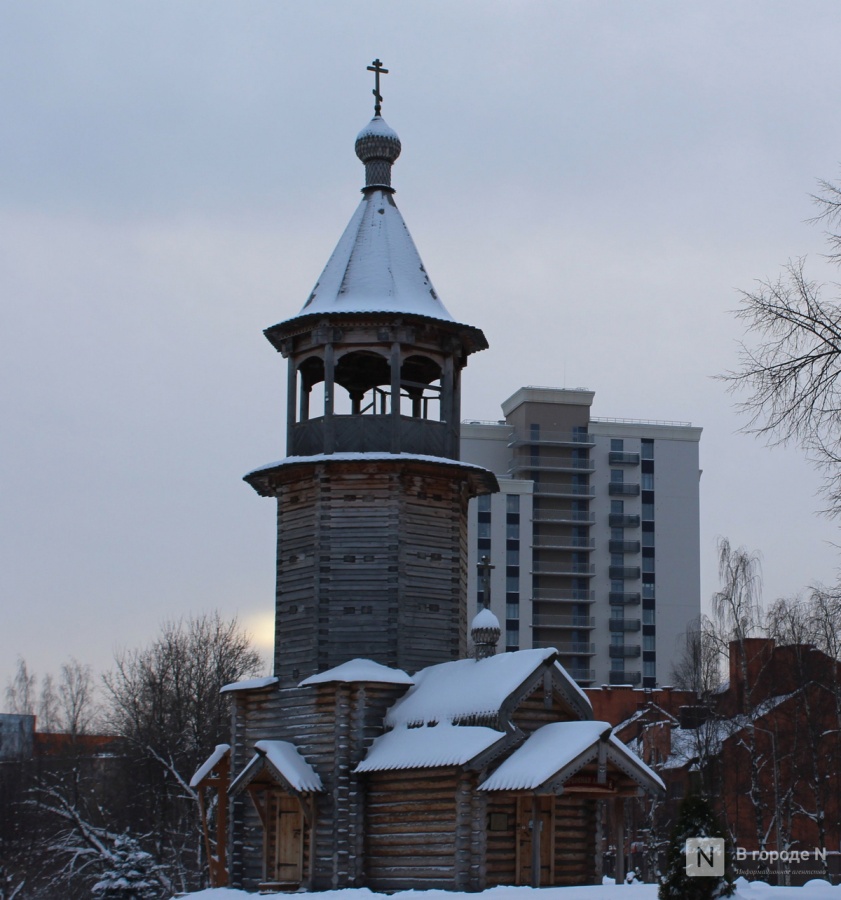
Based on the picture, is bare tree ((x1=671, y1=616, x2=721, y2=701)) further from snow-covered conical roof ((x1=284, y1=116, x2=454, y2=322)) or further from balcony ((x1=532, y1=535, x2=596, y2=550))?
balcony ((x1=532, y1=535, x2=596, y2=550))

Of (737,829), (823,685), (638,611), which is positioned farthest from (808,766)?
(638,611)

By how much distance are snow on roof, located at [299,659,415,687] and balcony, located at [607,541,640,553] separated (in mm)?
73373

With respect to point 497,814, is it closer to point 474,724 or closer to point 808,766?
point 474,724

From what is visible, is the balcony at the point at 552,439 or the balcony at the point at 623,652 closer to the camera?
the balcony at the point at 623,652

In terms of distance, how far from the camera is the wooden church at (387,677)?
1072 inches

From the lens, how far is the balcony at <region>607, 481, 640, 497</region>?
102188mm

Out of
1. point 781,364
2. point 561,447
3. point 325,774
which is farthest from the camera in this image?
point 561,447

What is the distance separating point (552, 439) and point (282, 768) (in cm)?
7357

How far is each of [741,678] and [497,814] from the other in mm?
23135

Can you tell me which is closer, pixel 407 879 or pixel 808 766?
pixel 407 879

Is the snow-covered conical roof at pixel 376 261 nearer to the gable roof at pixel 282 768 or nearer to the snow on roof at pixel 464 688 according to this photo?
the snow on roof at pixel 464 688

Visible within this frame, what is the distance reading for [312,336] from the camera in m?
32.2

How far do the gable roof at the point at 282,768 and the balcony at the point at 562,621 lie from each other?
69.5 metres

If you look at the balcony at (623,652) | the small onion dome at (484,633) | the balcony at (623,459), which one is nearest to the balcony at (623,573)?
the balcony at (623,652)
